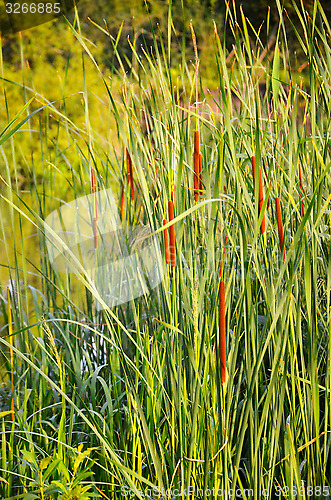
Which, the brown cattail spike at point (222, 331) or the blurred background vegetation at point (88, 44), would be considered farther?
the blurred background vegetation at point (88, 44)

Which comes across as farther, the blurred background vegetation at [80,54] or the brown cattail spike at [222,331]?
the blurred background vegetation at [80,54]

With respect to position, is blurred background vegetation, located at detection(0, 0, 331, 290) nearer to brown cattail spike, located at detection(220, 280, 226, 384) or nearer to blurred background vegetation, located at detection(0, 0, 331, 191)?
blurred background vegetation, located at detection(0, 0, 331, 191)

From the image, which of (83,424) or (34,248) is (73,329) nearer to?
(83,424)

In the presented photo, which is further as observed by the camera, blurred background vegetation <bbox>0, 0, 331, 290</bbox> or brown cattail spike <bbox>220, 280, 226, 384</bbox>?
blurred background vegetation <bbox>0, 0, 331, 290</bbox>

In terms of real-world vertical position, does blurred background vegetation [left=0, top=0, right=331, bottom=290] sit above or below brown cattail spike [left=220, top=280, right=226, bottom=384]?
above

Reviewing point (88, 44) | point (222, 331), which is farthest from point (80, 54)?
point (222, 331)

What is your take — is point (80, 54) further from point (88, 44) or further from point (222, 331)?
point (222, 331)

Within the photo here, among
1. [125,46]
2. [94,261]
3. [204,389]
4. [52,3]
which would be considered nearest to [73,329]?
[94,261]

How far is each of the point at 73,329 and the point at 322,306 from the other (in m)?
0.44

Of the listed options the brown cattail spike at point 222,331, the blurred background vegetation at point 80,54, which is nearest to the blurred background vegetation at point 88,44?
the blurred background vegetation at point 80,54

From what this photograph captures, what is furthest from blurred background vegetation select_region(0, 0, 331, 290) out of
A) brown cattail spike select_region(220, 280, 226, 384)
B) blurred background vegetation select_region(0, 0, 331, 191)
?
brown cattail spike select_region(220, 280, 226, 384)

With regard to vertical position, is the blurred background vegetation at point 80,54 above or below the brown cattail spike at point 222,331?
above

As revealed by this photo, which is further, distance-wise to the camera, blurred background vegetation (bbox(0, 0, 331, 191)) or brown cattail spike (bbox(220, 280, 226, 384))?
blurred background vegetation (bbox(0, 0, 331, 191))

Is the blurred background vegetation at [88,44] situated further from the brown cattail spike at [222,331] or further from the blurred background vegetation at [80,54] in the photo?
the brown cattail spike at [222,331]
